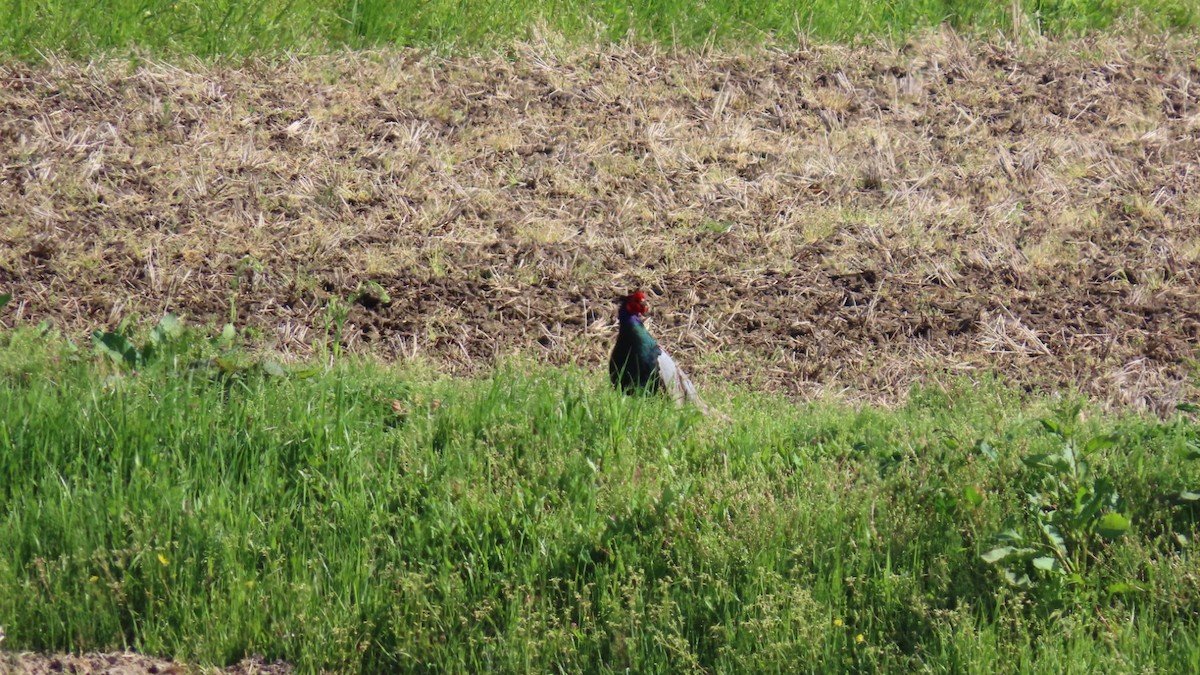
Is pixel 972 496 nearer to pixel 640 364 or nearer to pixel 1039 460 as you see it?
pixel 1039 460

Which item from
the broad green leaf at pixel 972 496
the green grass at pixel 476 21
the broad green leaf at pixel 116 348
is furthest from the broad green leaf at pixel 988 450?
the green grass at pixel 476 21

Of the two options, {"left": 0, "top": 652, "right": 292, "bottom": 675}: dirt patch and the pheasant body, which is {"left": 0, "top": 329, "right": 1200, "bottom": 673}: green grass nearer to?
{"left": 0, "top": 652, "right": 292, "bottom": 675}: dirt patch

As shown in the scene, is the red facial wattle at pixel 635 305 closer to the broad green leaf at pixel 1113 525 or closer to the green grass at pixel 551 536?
the green grass at pixel 551 536

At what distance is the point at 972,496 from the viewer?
4242 mm

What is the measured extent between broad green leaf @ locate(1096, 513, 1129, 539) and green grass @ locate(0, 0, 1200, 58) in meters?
5.58

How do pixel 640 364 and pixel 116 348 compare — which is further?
pixel 640 364

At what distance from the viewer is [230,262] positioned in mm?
6754

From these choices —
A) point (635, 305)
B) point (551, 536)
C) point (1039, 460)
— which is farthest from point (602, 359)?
point (1039, 460)

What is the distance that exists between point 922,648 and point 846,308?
3042 mm

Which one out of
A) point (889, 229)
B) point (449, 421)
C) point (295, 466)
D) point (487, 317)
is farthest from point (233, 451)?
point (889, 229)

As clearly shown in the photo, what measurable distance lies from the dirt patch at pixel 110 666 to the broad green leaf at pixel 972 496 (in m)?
2.14

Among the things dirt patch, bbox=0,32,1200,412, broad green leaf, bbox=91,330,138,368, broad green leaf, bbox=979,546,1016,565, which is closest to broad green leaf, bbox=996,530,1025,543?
broad green leaf, bbox=979,546,1016,565

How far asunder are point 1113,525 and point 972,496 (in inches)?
16.6

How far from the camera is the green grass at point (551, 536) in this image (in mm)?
3932
